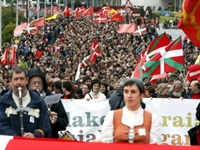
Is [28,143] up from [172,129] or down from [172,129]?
up

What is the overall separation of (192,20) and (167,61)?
2.22 meters

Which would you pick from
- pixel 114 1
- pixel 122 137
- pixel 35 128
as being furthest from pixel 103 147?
pixel 114 1

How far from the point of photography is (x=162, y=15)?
127188 millimetres

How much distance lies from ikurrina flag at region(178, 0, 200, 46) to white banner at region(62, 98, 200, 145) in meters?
1.96

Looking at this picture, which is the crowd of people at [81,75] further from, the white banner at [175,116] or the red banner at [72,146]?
the white banner at [175,116]

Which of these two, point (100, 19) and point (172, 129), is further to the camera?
point (100, 19)

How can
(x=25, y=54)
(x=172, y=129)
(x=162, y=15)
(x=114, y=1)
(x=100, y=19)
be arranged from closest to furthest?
(x=172, y=129), (x=25, y=54), (x=100, y=19), (x=162, y=15), (x=114, y=1)

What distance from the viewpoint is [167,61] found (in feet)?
49.1

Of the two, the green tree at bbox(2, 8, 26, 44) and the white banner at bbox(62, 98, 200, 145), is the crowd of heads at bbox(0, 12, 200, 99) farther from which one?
the green tree at bbox(2, 8, 26, 44)

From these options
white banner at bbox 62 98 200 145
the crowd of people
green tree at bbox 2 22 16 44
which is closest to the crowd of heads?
the crowd of people

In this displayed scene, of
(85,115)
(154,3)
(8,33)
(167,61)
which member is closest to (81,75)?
(167,61)

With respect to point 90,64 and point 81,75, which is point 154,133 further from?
point 90,64

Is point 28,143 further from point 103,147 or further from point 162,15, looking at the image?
point 162,15

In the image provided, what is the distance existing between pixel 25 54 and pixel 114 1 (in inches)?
4743
